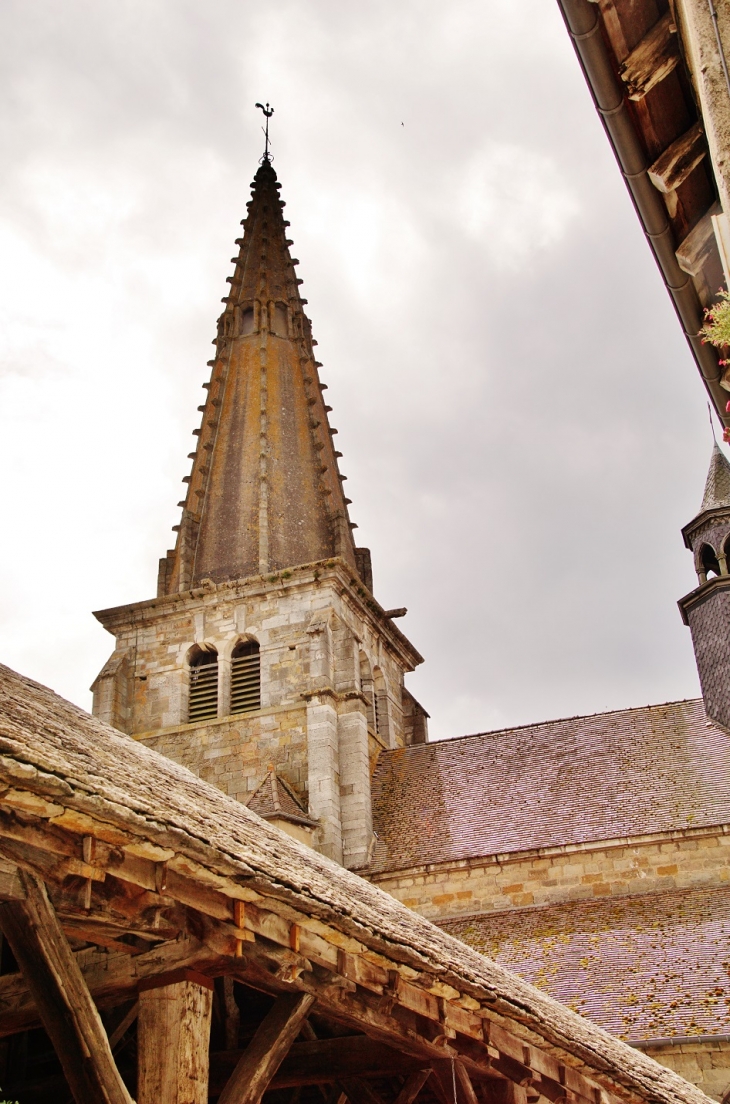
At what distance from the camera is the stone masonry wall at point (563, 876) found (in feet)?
55.4

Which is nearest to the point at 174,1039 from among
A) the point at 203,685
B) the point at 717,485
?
the point at 203,685

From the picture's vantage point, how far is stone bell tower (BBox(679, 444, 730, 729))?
19906 mm

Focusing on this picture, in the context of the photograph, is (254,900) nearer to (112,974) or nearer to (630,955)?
(112,974)

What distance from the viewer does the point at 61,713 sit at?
6754 mm

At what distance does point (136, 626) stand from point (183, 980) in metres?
18.0

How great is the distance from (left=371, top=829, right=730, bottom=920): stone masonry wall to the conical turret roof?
7.53 metres

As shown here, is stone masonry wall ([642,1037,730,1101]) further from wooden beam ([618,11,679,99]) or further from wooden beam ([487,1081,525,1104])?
wooden beam ([618,11,679,99])

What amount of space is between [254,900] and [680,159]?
402cm

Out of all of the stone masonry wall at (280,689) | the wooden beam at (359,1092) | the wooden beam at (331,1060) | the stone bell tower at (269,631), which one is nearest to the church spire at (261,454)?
the stone bell tower at (269,631)

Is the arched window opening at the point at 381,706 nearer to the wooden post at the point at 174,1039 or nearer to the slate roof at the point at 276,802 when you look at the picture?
the slate roof at the point at 276,802

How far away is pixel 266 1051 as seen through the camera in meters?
5.42

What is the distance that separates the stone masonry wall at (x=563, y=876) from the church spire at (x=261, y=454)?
681cm

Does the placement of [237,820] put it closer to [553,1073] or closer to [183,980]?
[183,980]

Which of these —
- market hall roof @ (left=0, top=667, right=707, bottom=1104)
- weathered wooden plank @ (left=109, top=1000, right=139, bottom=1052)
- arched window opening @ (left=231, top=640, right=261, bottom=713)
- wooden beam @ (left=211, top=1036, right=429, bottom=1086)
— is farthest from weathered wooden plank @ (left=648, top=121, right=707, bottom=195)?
arched window opening @ (left=231, top=640, right=261, bottom=713)
